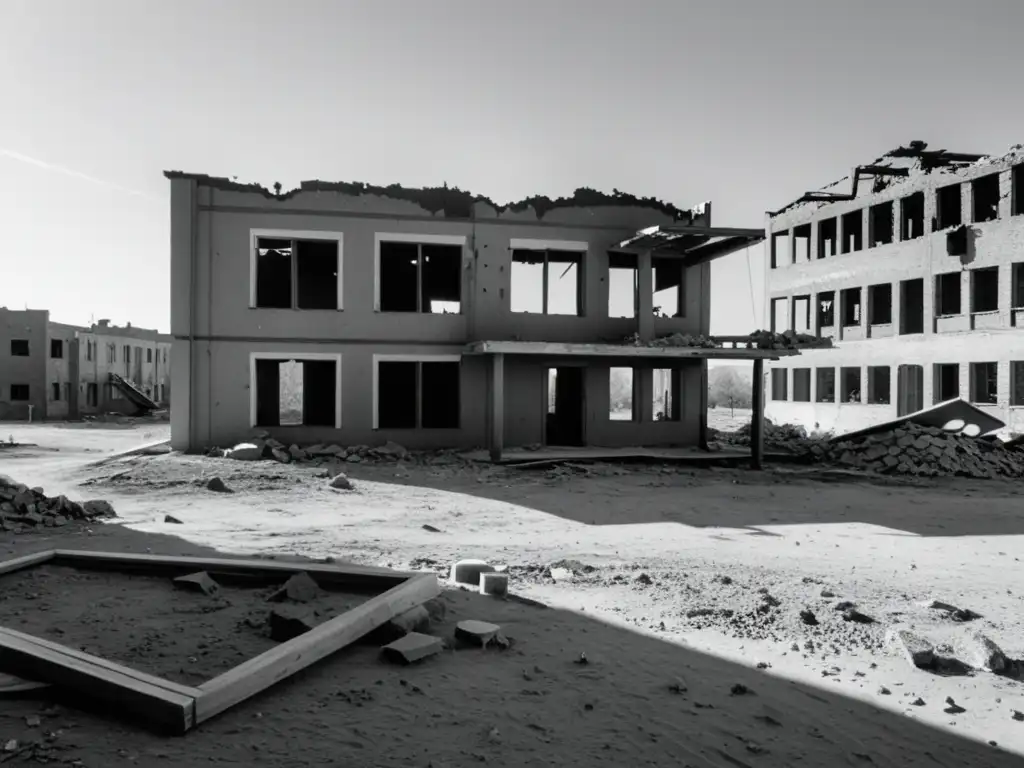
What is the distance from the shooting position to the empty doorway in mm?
20672

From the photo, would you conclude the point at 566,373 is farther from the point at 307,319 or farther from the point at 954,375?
the point at 954,375

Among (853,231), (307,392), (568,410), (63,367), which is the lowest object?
(568,410)

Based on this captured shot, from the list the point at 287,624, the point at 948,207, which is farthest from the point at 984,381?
the point at 287,624

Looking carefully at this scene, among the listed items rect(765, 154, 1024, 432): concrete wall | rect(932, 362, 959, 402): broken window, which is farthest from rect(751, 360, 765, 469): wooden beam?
rect(932, 362, 959, 402): broken window

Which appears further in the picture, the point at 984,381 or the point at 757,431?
the point at 984,381

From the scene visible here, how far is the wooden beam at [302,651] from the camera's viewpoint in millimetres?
3895

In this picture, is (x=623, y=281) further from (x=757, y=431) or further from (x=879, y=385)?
(x=879, y=385)

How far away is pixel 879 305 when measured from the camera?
114 feet

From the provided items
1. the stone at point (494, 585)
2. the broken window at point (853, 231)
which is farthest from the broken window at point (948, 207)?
the stone at point (494, 585)

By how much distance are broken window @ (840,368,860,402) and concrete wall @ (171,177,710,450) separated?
16.9 meters

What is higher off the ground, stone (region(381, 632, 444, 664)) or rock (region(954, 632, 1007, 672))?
stone (region(381, 632, 444, 664))

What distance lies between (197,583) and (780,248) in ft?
125

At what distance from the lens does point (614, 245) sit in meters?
19.8

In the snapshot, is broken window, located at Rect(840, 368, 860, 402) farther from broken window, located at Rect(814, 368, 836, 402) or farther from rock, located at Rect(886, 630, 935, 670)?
rock, located at Rect(886, 630, 935, 670)
